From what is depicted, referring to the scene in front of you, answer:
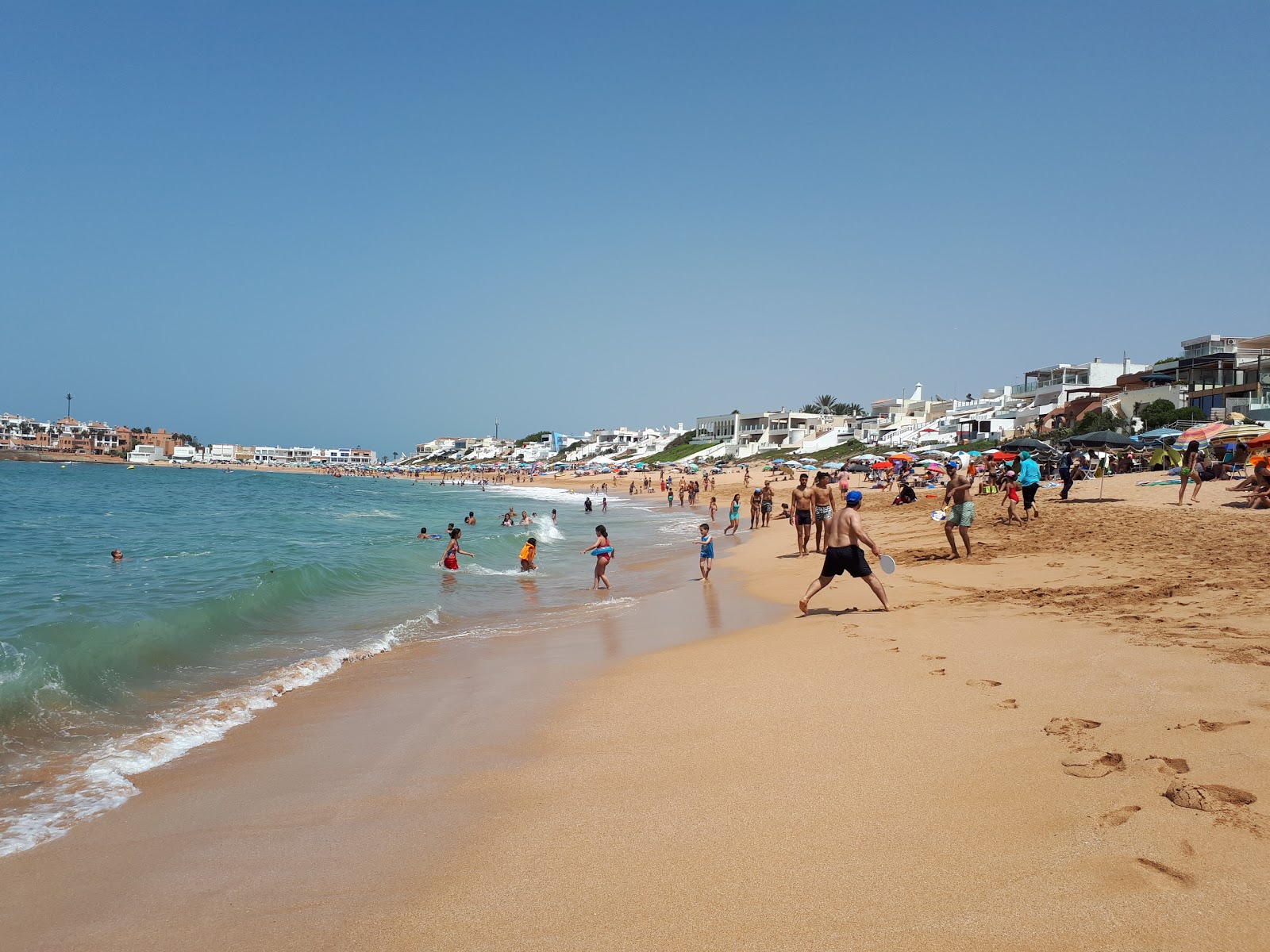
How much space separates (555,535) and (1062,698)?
22152 millimetres

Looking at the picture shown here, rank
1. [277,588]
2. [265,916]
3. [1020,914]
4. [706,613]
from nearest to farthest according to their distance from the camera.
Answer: [1020,914]
[265,916]
[706,613]
[277,588]

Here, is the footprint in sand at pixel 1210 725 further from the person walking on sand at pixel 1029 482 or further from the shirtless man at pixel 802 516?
the person walking on sand at pixel 1029 482

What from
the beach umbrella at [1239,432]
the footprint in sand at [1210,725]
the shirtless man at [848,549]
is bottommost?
→ the footprint in sand at [1210,725]

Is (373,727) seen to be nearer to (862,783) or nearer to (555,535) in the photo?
(862,783)

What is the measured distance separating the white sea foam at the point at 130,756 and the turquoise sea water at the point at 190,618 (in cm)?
1

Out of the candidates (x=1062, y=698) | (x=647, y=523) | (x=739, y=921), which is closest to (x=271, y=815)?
(x=739, y=921)

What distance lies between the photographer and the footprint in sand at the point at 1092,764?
345cm

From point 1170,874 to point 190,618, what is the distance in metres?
10.2

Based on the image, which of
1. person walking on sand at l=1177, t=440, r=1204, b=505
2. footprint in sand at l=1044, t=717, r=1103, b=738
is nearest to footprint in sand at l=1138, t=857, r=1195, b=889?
footprint in sand at l=1044, t=717, r=1103, b=738

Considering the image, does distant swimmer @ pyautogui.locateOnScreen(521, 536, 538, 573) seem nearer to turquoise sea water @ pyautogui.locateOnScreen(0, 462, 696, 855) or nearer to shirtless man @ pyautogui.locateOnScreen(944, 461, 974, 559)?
turquoise sea water @ pyautogui.locateOnScreen(0, 462, 696, 855)

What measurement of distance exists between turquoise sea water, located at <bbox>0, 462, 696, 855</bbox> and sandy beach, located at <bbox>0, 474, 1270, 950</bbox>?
641 millimetres

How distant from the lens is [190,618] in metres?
9.70

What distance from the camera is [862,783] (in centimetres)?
362

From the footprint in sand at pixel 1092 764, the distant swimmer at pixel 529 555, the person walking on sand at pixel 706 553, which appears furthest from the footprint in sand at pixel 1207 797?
the distant swimmer at pixel 529 555
